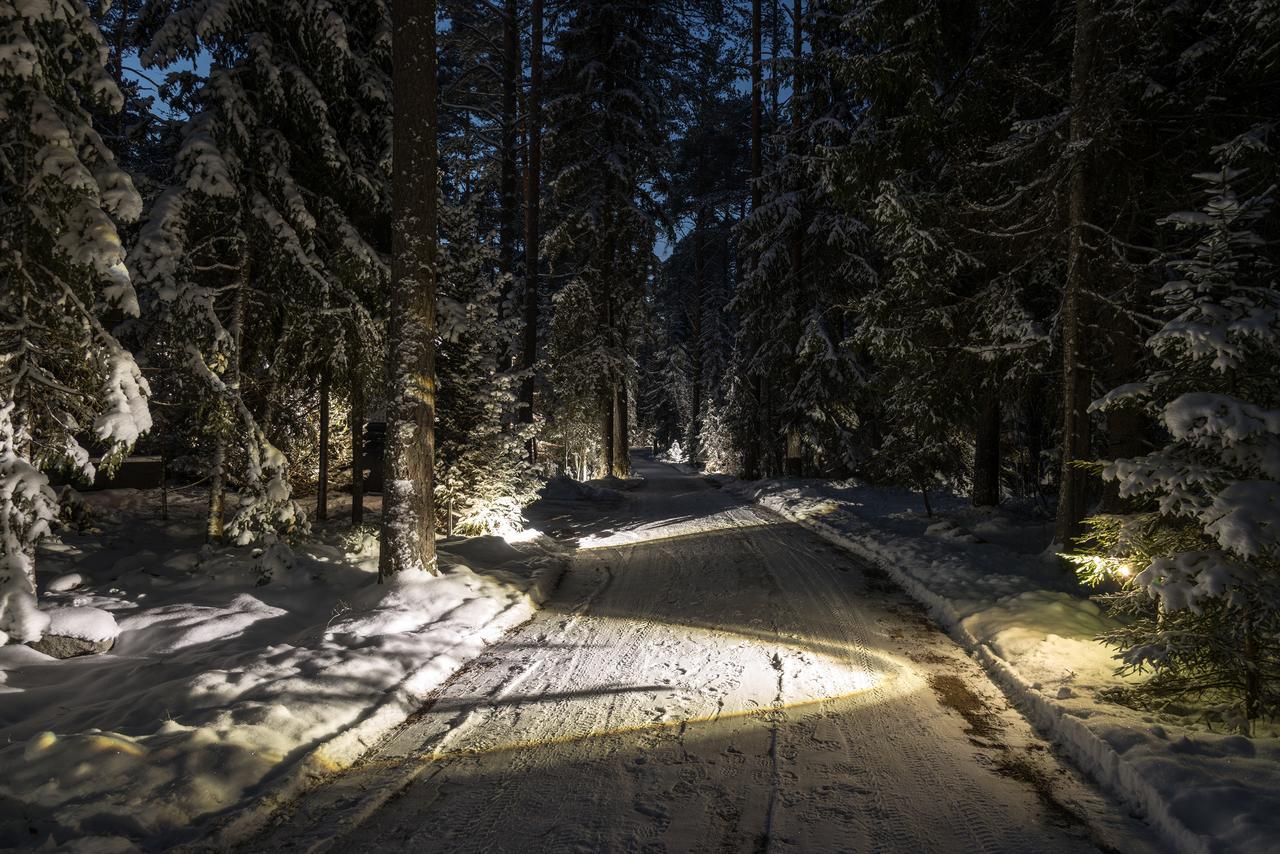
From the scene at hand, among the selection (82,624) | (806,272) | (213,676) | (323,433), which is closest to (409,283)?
(213,676)

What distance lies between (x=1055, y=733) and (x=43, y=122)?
363 inches

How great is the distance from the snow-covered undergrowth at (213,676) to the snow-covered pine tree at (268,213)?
4.15ft

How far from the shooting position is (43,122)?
5.25 meters

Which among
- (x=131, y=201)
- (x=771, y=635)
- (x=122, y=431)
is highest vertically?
(x=131, y=201)

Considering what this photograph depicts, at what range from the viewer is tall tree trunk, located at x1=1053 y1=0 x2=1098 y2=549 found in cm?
834

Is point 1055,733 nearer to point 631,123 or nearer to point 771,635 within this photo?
point 771,635

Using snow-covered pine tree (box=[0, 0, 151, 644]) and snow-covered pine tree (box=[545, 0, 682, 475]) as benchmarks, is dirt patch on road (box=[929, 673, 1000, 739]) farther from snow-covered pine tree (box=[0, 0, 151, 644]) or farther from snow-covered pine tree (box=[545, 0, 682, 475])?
snow-covered pine tree (box=[545, 0, 682, 475])

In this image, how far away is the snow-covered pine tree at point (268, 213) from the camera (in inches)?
301

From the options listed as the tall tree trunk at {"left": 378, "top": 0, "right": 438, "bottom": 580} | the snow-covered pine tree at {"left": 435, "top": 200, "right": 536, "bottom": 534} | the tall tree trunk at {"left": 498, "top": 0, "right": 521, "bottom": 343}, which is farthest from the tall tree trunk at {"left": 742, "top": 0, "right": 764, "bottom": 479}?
the tall tree trunk at {"left": 378, "top": 0, "right": 438, "bottom": 580}

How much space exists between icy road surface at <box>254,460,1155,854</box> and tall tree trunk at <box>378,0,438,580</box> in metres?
1.98

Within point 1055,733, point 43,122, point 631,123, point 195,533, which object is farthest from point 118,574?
point 631,123

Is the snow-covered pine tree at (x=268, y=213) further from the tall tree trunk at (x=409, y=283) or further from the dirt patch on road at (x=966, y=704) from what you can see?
the dirt patch on road at (x=966, y=704)

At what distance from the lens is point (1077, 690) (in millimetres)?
4512

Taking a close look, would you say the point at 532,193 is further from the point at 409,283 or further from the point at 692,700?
the point at 692,700
